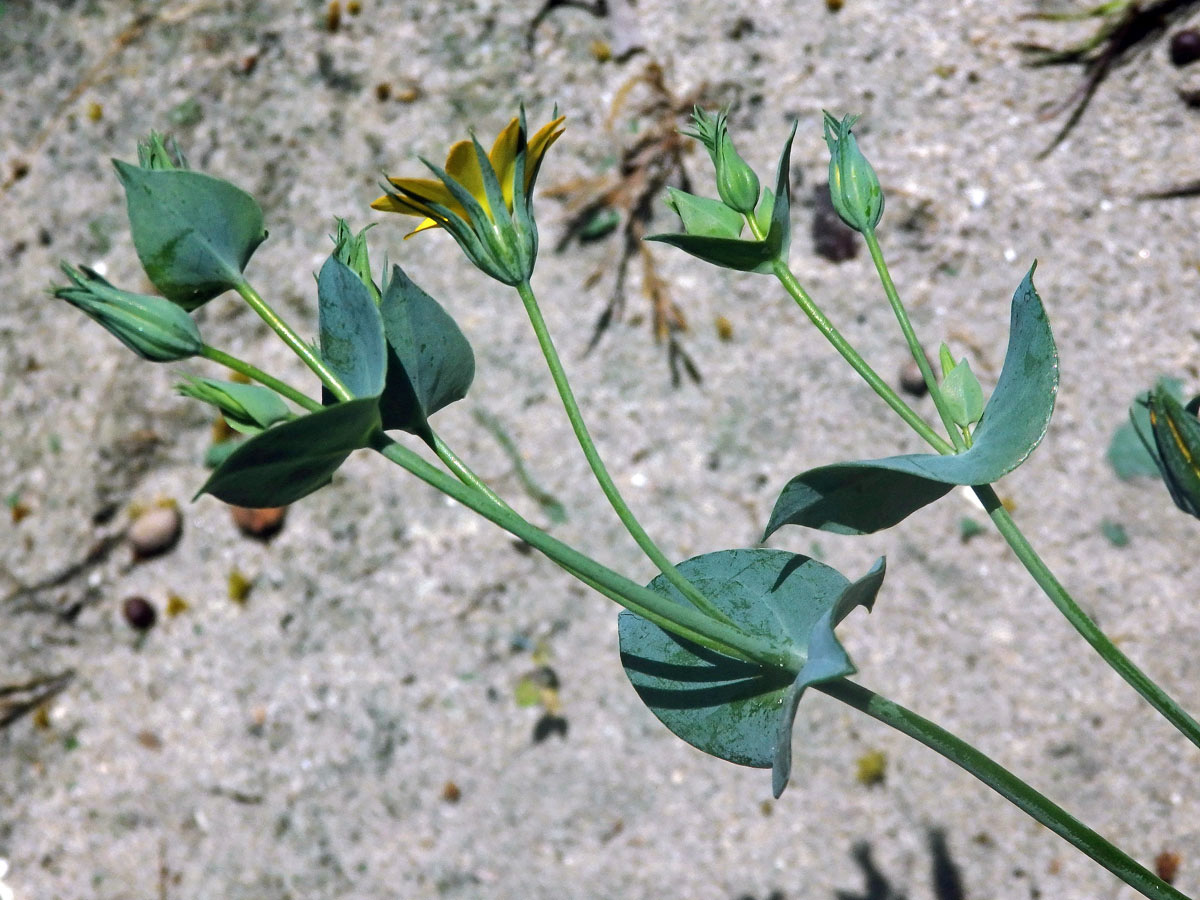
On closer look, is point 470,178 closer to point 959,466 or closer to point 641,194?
point 959,466

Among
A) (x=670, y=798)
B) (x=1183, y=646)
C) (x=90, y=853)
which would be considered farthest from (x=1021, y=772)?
(x=90, y=853)

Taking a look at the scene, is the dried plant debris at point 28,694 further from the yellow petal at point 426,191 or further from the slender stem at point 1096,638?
the slender stem at point 1096,638

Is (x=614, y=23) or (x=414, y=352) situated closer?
(x=414, y=352)

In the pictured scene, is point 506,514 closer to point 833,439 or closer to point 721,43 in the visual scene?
point 833,439

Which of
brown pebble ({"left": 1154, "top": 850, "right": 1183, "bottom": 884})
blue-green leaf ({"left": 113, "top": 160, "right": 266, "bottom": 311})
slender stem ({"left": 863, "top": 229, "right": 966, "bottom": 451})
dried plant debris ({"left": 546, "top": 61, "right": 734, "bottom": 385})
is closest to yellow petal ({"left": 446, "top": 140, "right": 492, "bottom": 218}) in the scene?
blue-green leaf ({"left": 113, "top": 160, "right": 266, "bottom": 311})

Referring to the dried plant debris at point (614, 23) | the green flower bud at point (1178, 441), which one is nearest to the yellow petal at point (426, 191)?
the green flower bud at point (1178, 441)

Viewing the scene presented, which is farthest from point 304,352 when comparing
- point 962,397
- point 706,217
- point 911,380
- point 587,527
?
point 911,380

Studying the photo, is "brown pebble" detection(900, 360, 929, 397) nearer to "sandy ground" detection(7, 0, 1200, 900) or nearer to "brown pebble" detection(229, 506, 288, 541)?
"sandy ground" detection(7, 0, 1200, 900)
